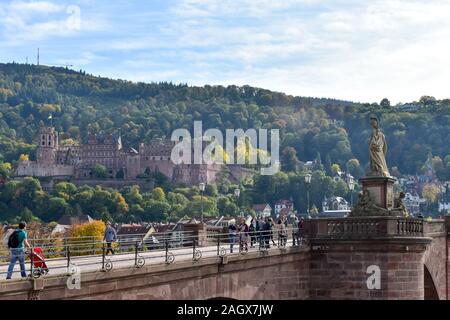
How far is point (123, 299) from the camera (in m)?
19.9

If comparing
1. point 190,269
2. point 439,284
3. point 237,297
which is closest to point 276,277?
point 237,297

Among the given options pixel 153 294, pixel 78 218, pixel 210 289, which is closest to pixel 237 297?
pixel 210 289

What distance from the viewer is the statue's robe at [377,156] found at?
102 ft

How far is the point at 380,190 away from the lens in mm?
30625

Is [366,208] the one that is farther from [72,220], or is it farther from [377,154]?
[72,220]

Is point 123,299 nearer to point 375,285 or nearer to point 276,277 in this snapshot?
point 276,277

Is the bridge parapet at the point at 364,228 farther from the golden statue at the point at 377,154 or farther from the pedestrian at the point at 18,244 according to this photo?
the pedestrian at the point at 18,244

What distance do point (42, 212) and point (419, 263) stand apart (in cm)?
15904

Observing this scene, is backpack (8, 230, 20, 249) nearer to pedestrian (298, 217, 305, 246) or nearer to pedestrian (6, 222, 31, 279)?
pedestrian (6, 222, 31, 279)

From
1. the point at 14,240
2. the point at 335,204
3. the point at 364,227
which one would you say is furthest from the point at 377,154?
the point at 335,204

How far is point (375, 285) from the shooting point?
28.8 metres

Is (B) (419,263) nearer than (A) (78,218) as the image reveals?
Yes
